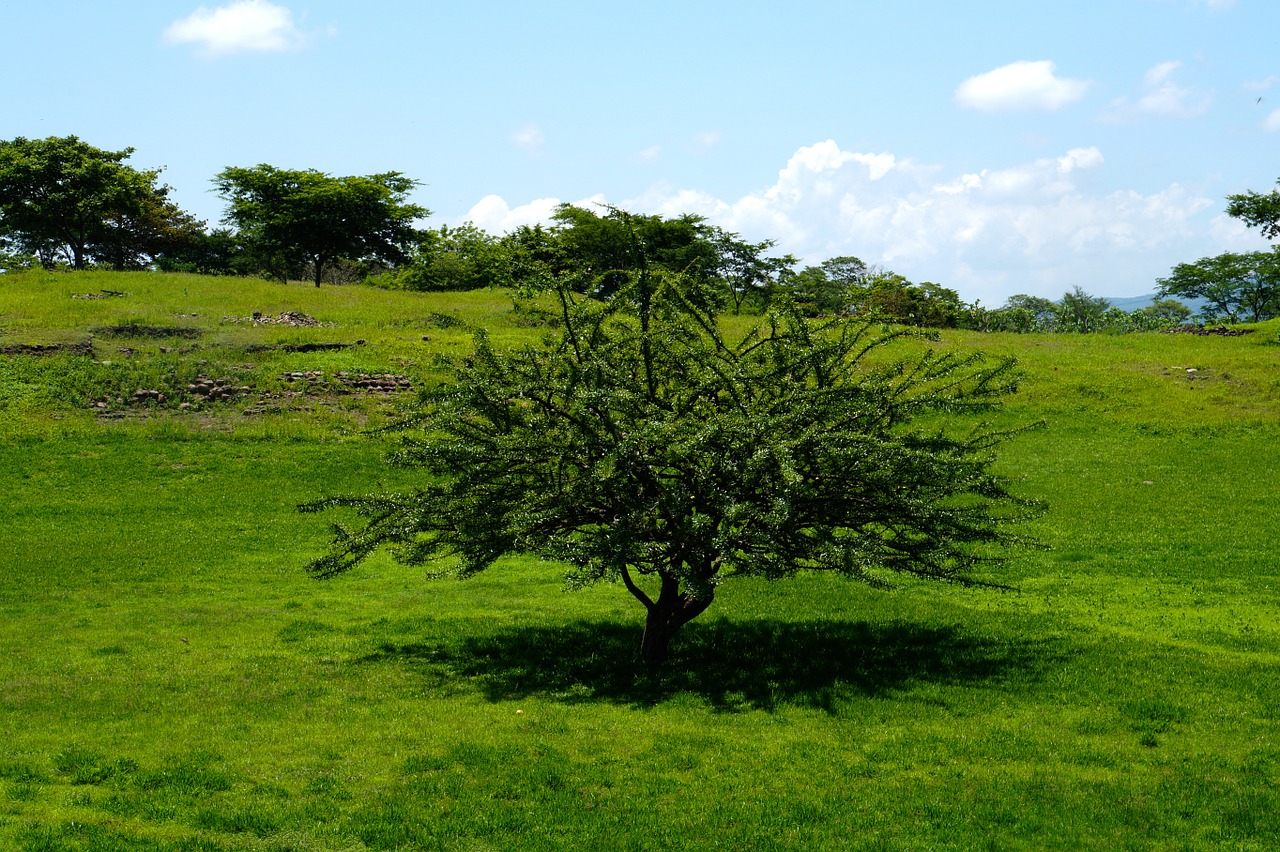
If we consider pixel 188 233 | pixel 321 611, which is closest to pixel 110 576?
pixel 321 611

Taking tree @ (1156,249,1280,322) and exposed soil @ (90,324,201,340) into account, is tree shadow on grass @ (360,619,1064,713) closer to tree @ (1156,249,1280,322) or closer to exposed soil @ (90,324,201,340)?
exposed soil @ (90,324,201,340)

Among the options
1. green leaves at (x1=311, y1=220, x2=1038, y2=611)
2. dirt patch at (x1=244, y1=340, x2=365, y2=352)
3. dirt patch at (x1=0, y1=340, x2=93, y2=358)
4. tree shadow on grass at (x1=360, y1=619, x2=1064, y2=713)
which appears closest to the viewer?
green leaves at (x1=311, y1=220, x2=1038, y2=611)

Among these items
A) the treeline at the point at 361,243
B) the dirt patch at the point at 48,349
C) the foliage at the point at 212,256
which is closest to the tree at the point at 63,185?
the treeline at the point at 361,243

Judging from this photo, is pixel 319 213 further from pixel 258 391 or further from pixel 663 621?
pixel 663 621

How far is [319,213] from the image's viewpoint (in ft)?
212

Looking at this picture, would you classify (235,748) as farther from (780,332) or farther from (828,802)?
(780,332)

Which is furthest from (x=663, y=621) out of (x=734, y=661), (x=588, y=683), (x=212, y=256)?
(x=212, y=256)

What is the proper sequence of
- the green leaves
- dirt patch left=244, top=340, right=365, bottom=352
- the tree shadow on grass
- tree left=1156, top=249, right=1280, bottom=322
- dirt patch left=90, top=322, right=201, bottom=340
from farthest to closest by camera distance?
tree left=1156, top=249, right=1280, bottom=322 → dirt patch left=90, top=322, right=201, bottom=340 → dirt patch left=244, top=340, right=365, bottom=352 → the tree shadow on grass → the green leaves

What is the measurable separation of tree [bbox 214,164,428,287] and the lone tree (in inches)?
2062

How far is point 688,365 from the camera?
1580 centimetres

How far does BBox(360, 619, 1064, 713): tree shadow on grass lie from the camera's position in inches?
578

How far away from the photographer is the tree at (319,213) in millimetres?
64750

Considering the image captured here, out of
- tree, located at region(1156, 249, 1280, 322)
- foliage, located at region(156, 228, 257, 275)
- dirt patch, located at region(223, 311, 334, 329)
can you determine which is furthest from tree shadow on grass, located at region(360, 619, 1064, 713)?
tree, located at region(1156, 249, 1280, 322)

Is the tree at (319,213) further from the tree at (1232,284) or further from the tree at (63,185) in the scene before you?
the tree at (1232,284)
